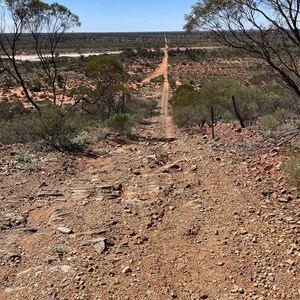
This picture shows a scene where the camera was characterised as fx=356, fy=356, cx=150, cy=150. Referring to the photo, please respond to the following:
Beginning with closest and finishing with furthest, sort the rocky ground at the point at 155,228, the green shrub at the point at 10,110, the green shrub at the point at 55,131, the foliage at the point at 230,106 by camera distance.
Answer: the rocky ground at the point at 155,228 → the green shrub at the point at 55,131 → the foliage at the point at 230,106 → the green shrub at the point at 10,110

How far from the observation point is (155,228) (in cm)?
573

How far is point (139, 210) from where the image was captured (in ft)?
20.9

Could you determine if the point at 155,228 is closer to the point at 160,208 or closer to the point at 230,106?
the point at 160,208

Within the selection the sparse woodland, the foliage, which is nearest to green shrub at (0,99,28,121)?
the sparse woodland

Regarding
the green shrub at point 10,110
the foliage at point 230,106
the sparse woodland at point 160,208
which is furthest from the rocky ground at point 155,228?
the green shrub at point 10,110

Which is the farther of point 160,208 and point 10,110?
point 10,110

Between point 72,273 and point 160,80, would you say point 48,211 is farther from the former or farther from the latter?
point 160,80

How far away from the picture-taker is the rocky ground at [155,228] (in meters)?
4.30

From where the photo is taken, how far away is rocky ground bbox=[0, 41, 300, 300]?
4297 millimetres

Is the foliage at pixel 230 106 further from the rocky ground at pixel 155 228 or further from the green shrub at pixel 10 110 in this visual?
the green shrub at pixel 10 110

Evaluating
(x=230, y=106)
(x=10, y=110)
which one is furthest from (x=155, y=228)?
(x=10, y=110)

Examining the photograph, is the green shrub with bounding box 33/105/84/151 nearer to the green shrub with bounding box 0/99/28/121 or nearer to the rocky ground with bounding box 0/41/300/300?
the rocky ground with bounding box 0/41/300/300

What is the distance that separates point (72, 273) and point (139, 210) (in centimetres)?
206

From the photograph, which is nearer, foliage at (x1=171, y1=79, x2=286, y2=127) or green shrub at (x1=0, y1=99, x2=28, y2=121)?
foliage at (x1=171, y1=79, x2=286, y2=127)
